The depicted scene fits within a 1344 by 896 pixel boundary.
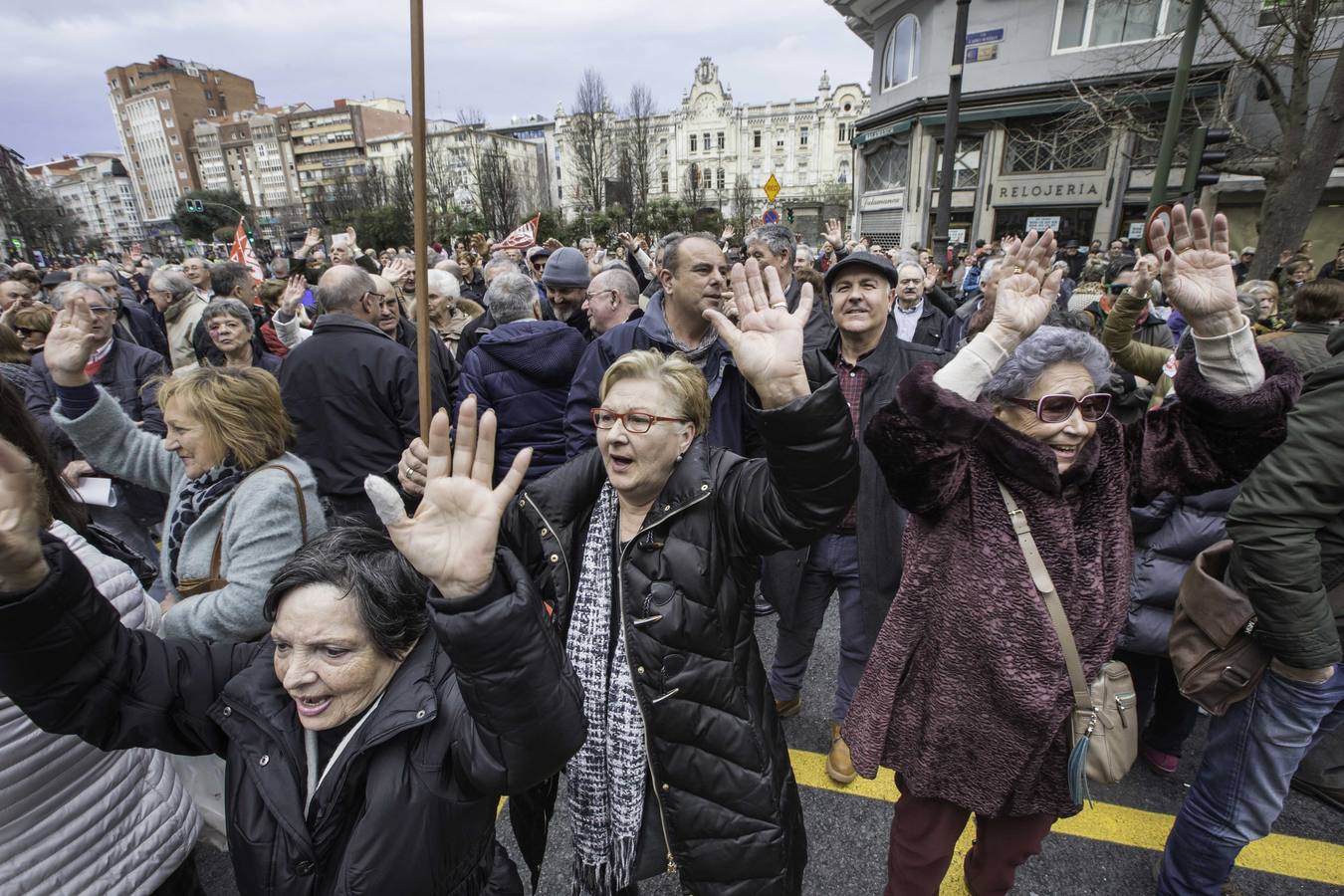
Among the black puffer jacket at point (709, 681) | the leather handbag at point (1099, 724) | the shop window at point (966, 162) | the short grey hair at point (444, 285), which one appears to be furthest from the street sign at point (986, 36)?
the black puffer jacket at point (709, 681)

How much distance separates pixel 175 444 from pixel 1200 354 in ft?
9.91

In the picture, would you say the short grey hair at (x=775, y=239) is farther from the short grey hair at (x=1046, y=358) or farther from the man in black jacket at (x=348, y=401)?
the short grey hair at (x=1046, y=358)

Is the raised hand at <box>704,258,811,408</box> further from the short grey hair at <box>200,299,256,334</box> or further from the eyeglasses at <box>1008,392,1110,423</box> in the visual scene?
the short grey hair at <box>200,299,256,334</box>

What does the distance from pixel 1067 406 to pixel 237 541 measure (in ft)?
7.91

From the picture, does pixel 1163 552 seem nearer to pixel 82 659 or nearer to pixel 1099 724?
pixel 1099 724

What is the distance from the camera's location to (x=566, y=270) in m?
5.03

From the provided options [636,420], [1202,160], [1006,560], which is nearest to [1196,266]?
[1006,560]

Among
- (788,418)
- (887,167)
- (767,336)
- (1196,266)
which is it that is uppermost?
(887,167)

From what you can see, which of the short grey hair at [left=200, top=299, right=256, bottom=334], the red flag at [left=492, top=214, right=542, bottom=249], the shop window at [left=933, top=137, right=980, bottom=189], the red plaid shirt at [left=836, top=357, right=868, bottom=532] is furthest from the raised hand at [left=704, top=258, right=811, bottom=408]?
the shop window at [left=933, top=137, right=980, bottom=189]

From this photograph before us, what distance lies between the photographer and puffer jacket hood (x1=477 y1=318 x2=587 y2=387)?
134 inches

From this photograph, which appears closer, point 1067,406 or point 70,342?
point 1067,406

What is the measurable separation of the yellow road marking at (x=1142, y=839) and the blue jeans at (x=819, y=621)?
1.10 feet

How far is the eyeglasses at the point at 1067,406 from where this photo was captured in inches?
62.2

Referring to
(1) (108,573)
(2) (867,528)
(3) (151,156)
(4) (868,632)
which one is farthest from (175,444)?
(3) (151,156)
